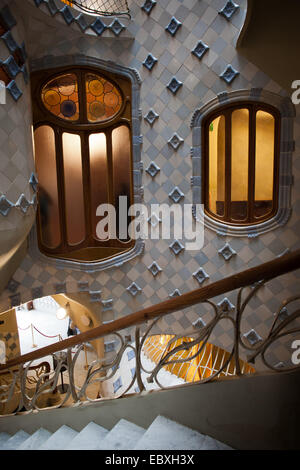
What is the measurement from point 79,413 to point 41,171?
4001 mm

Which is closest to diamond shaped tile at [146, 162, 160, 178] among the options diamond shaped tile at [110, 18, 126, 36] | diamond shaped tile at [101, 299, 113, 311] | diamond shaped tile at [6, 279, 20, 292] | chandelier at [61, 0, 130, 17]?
diamond shaped tile at [110, 18, 126, 36]

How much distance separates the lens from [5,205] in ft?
14.0

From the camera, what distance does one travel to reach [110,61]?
5.33 metres

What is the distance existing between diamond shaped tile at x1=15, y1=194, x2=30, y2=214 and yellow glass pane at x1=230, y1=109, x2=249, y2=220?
3.11 metres

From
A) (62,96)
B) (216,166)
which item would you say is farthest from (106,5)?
(216,166)

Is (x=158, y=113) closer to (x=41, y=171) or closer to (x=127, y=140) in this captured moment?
(x=127, y=140)

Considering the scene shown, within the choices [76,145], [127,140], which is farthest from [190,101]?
[76,145]

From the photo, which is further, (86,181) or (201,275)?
(86,181)

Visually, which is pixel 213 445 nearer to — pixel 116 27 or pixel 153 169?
pixel 153 169

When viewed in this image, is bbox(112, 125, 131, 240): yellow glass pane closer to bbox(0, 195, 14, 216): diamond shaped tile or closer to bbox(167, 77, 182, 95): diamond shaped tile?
bbox(167, 77, 182, 95): diamond shaped tile

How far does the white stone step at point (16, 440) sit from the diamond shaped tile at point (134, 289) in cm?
291

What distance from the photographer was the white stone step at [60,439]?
263 cm

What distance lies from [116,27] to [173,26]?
3.16 feet

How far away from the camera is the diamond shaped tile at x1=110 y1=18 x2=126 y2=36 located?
17.0 feet
